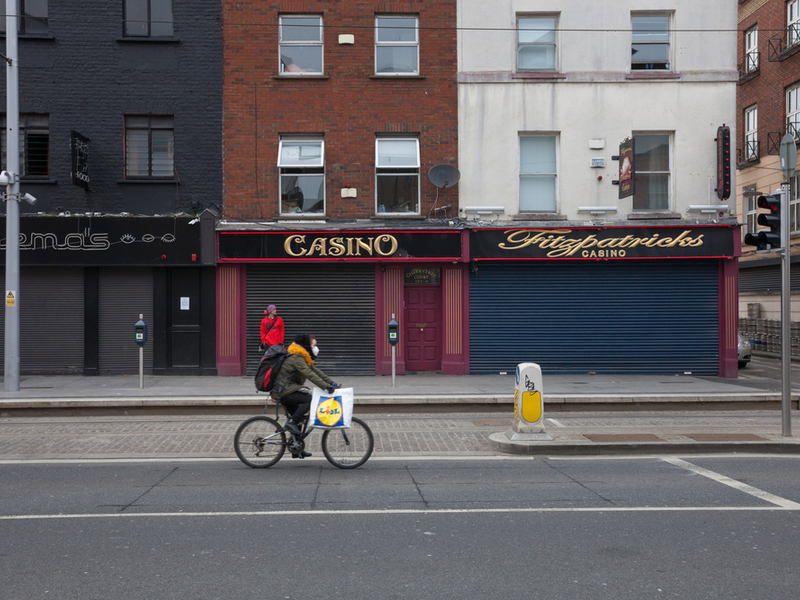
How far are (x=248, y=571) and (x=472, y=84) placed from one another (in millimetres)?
14870

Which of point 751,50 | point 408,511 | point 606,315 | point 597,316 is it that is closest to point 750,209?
point 751,50

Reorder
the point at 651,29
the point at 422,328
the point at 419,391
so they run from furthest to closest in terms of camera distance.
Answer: the point at 651,29 < the point at 422,328 < the point at 419,391

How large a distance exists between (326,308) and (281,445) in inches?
367

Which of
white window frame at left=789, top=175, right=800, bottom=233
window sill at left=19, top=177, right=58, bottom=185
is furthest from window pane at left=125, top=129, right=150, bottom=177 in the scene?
white window frame at left=789, top=175, right=800, bottom=233

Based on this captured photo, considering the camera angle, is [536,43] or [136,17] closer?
[136,17]

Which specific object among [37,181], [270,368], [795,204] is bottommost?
[270,368]

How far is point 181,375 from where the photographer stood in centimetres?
1747

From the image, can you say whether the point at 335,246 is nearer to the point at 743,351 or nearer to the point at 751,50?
the point at 743,351

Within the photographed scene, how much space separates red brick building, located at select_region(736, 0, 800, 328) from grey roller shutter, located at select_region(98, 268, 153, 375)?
2001 centimetres

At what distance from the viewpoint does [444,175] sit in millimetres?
17469

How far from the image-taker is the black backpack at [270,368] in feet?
27.3

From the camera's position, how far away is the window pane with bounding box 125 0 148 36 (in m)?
17.5

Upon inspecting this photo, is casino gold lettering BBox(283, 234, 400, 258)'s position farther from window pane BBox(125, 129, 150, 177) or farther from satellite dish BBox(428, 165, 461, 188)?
window pane BBox(125, 129, 150, 177)

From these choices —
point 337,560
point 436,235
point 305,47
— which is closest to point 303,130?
point 305,47
